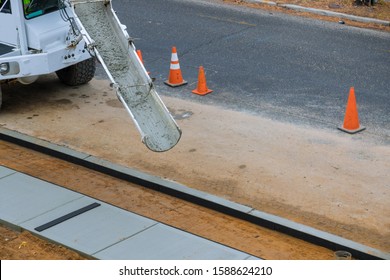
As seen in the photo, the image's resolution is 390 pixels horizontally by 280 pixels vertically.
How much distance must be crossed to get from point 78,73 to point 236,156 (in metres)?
4.33

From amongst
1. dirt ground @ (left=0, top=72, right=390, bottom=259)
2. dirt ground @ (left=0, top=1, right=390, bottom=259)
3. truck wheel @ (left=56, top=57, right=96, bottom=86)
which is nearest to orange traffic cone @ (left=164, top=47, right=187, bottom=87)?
dirt ground @ (left=0, top=1, right=390, bottom=259)

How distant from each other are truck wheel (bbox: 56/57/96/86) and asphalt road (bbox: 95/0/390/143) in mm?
1337

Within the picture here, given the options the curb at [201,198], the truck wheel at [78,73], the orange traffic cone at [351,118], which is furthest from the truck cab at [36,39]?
the orange traffic cone at [351,118]

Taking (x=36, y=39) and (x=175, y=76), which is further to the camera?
(x=175, y=76)

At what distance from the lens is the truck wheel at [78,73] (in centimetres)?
1642

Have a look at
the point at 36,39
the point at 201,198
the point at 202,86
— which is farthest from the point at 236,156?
the point at 36,39

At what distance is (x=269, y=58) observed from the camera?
1831 cm

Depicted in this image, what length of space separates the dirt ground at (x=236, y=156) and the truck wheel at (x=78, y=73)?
0.56 ft

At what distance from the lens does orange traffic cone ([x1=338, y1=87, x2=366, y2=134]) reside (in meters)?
14.5

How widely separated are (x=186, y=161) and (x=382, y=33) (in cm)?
840

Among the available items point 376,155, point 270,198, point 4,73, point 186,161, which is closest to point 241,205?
point 270,198

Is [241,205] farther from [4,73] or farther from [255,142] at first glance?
[4,73]

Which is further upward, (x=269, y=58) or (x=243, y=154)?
(x=269, y=58)

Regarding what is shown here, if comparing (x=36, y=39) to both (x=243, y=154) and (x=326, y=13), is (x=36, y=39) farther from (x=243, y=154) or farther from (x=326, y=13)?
(x=326, y=13)
